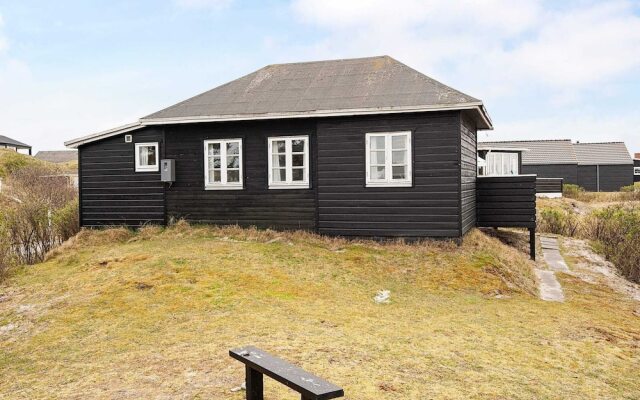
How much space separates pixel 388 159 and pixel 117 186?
27.1 ft

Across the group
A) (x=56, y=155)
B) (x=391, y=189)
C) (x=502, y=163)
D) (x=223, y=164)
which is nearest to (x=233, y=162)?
(x=223, y=164)

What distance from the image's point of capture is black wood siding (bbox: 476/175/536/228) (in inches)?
598

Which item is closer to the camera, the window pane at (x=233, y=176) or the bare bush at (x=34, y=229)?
the bare bush at (x=34, y=229)

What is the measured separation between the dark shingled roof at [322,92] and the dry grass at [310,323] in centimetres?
345

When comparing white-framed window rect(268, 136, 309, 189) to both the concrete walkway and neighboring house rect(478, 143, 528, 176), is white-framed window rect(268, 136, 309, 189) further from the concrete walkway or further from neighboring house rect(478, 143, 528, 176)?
neighboring house rect(478, 143, 528, 176)

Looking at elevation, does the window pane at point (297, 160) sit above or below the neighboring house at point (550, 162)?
below

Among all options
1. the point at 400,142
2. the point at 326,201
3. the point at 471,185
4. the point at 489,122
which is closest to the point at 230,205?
the point at 326,201

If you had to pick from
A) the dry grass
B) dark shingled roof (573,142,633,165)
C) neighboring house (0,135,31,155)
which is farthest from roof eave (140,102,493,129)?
neighboring house (0,135,31,155)

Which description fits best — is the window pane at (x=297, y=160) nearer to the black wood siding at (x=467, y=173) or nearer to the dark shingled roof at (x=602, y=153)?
the black wood siding at (x=467, y=173)

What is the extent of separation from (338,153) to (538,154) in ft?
121

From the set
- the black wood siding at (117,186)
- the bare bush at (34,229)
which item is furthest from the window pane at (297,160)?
the bare bush at (34,229)

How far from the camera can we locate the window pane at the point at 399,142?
532 inches

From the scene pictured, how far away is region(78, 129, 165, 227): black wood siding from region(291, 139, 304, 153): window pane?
4.02m

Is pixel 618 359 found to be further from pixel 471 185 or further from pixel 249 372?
pixel 471 185
